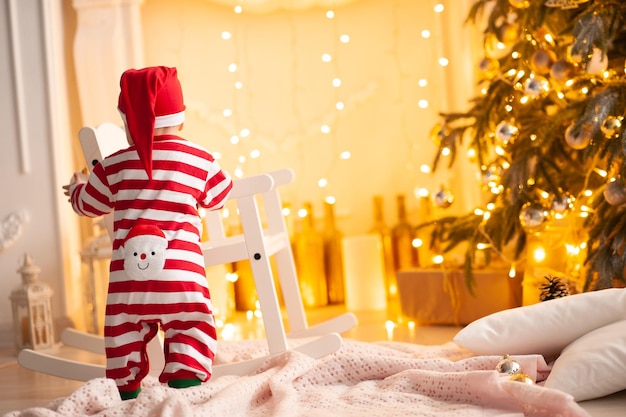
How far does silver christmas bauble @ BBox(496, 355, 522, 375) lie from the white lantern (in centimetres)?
154

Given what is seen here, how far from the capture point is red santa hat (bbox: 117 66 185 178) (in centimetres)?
168

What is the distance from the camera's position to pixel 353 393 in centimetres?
169

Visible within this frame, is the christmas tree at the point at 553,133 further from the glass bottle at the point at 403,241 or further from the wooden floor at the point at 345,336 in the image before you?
the glass bottle at the point at 403,241

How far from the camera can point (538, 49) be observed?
2.29 meters

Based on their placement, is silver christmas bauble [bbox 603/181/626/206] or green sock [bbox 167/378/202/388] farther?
silver christmas bauble [bbox 603/181/626/206]

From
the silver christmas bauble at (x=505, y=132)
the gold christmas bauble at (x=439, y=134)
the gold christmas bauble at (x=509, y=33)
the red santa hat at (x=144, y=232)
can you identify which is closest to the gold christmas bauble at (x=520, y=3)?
the gold christmas bauble at (x=509, y=33)

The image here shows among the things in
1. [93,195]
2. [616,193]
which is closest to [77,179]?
[93,195]

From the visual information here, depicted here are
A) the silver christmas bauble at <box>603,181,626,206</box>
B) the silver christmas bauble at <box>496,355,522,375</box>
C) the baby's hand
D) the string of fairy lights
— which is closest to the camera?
the silver christmas bauble at <box>496,355,522,375</box>

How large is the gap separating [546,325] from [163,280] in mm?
772

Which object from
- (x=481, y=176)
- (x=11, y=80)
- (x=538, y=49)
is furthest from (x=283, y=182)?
(x=11, y=80)

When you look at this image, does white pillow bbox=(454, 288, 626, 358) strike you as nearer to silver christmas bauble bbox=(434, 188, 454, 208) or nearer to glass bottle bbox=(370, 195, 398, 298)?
silver christmas bauble bbox=(434, 188, 454, 208)

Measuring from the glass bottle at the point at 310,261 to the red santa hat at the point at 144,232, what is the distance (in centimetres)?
134

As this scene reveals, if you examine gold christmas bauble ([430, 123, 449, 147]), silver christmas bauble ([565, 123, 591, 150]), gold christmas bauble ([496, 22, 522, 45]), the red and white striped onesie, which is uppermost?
gold christmas bauble ([496, 22, 522, 45])

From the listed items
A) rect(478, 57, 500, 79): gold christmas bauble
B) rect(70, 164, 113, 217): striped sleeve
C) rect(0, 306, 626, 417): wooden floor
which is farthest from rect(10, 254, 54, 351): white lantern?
rect(478, 57, 500, 79): gold christmas bauble
